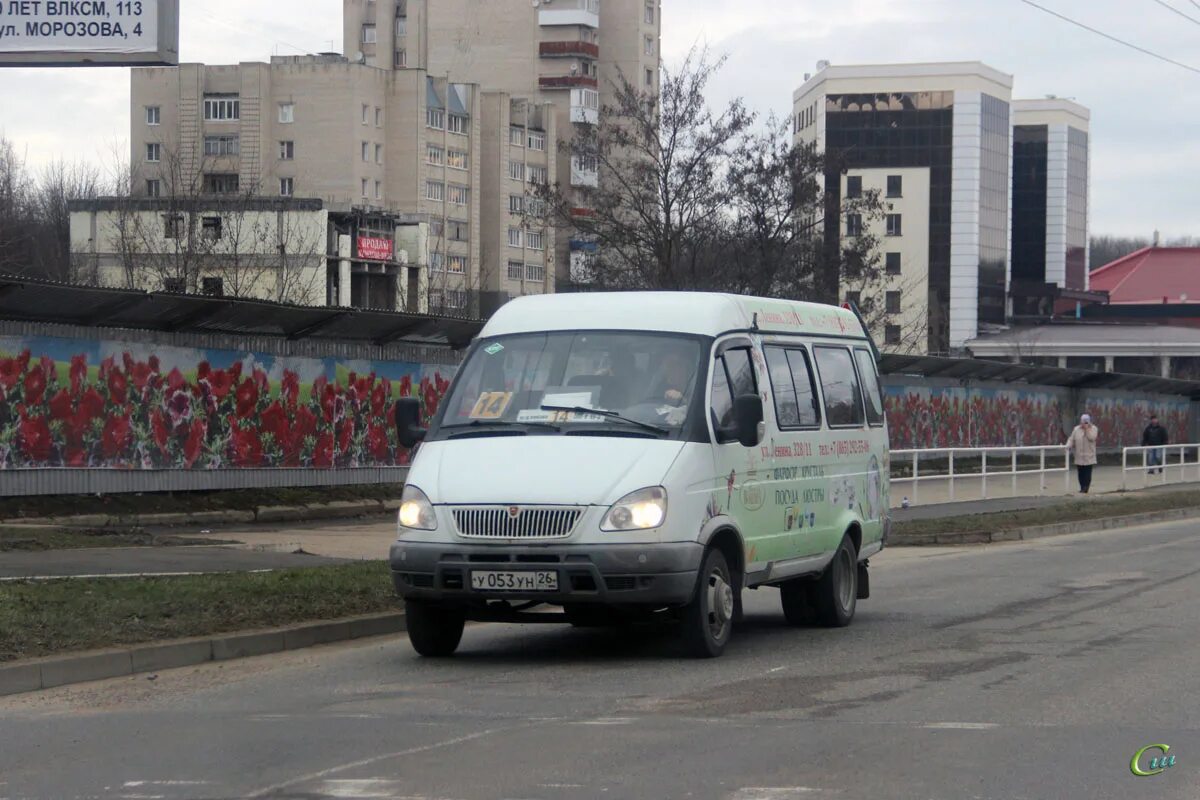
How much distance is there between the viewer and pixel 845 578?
13547 millimetres

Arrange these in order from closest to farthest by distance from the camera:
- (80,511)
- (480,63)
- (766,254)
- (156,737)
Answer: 1. (156,737)
2. (80,511)
3. (766,254)
4. (480,63)

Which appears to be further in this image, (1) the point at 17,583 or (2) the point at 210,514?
(2) the point at 210,514

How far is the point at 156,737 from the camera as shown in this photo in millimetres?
8258

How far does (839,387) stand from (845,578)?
58.8 inches

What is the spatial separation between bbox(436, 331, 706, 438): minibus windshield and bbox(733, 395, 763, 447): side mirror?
0.35m

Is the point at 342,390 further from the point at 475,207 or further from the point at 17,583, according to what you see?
the point at 475,207

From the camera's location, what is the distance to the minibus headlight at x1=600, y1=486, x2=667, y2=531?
33.9ft

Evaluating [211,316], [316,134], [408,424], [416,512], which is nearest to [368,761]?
[416,512]

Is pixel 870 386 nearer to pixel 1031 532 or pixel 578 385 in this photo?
pixel 578 385

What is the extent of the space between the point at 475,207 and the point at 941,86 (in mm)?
42352

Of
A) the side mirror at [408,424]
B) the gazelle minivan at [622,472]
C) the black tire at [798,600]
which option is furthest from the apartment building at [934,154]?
the side mirror at [408,424]

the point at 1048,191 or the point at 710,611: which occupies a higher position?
the point at 1048,191

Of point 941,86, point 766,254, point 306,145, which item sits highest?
point 941,86

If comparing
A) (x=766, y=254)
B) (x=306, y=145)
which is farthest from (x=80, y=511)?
(x=306, y=145)
